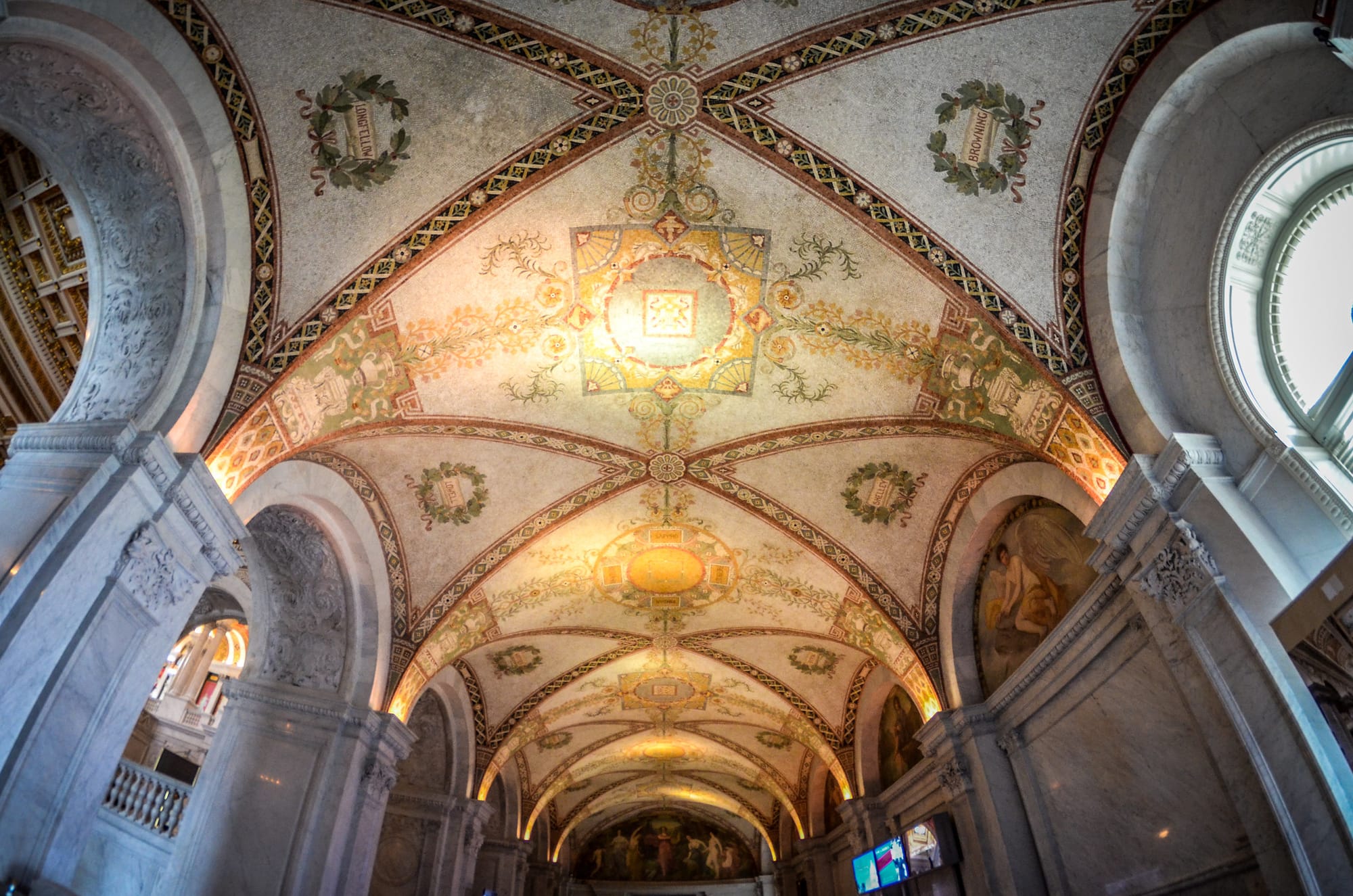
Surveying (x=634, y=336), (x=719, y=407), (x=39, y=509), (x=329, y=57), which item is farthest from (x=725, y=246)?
(x=39, y=509)

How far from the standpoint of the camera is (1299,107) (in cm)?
442

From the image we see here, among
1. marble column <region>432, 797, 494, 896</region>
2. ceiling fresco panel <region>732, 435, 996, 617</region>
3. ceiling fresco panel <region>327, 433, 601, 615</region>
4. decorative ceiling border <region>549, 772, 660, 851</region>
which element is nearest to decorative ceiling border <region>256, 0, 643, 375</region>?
ceiling fresco panel <region>327, 433, 601, 615</region>

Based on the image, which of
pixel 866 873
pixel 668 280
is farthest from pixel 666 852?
pixel 668 280

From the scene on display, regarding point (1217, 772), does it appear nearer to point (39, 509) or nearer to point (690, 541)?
point (690, 541)

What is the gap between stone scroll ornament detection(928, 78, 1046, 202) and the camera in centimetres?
554

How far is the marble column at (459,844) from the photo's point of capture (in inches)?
467

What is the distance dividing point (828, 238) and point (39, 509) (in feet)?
18.5

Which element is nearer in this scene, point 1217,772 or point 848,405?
point 1217,772

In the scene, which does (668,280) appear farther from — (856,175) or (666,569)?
(666,569)

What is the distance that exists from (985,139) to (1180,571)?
320cm

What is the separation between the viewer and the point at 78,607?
450 centimetres

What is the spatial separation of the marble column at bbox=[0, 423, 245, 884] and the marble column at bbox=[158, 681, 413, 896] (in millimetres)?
3106

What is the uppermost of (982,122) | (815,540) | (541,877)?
(982,122)

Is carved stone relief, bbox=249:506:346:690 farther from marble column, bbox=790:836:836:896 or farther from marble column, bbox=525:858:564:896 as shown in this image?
marble column, bbox=525:858:564:896
